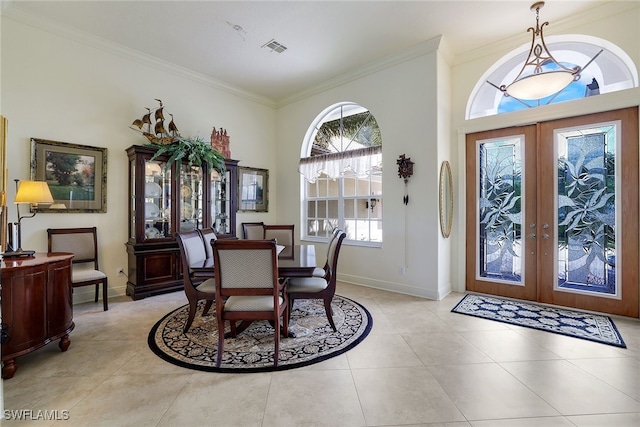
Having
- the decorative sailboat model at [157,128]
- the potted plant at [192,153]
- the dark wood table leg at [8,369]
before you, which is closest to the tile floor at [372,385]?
the dark wood table leg at [8,369]

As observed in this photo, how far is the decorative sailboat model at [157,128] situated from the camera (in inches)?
154

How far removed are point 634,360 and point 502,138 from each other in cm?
270

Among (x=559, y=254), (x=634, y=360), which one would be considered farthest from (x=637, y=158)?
(x=634, y=360)

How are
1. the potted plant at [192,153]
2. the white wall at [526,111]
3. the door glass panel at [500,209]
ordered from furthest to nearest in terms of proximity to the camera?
the potted plant at [192,153]
the door glass panel at [500,209]
the white wall at [526,111]

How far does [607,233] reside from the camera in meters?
3.13

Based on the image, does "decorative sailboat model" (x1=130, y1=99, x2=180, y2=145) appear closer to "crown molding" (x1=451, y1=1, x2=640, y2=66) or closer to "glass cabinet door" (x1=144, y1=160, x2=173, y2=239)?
"glass cabinet door" (x1=144, y1=160, x2=173, y2=239)

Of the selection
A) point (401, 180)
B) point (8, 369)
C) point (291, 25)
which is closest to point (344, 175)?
point (401, 180)

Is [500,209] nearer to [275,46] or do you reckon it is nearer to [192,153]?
[275,46]

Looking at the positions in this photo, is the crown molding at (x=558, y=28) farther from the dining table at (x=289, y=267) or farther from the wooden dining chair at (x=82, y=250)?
the wooden dining chair at (x=82, y=250)

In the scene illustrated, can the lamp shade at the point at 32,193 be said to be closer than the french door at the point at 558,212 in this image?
Yes

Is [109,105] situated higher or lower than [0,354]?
higher

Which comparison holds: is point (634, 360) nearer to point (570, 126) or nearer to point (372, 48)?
point (570, 126)

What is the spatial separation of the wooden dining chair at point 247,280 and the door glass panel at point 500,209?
10.5 ft

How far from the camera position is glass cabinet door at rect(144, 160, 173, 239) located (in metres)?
3.86
